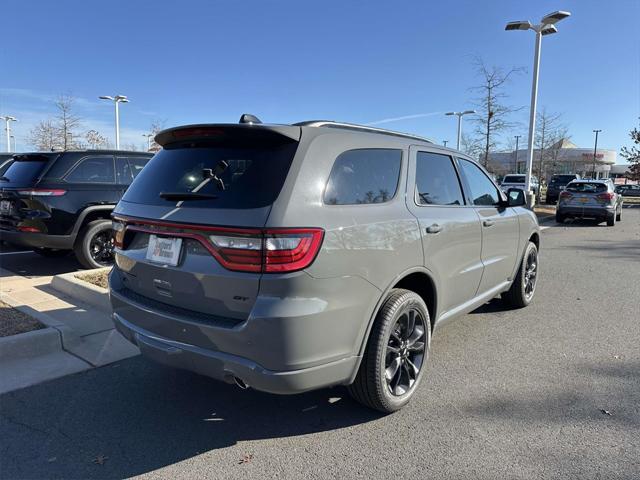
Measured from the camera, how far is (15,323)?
437 cm

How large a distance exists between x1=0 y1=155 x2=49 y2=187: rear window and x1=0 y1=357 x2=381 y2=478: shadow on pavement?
399 centimetres

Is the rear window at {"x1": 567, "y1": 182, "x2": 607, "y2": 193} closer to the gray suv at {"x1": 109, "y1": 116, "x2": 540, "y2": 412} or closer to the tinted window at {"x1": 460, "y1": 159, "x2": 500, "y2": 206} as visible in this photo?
the tinted window at {"x1": 460, "y1": 159, "x2": 500, "y2": 206}

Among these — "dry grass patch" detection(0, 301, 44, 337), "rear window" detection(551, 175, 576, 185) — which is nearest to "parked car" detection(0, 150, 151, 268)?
"dry grass patch" detection(0, 301, 44, 337)

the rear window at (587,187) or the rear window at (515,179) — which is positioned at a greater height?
the rear window at (515,179)

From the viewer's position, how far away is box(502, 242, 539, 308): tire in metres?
5.46

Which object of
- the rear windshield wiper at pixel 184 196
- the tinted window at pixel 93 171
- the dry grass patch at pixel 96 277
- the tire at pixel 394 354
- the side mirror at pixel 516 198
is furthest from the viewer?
the tinted window at pixel 93 171

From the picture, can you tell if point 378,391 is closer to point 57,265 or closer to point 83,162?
point 83,162

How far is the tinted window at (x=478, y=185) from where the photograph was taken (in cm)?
443

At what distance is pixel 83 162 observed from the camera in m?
7.01

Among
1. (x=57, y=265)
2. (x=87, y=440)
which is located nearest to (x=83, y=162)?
(x=57, y=265)

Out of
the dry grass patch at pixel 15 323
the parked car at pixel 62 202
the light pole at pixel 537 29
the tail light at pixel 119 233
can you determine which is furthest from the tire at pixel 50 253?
the light pole at pixel 537 29

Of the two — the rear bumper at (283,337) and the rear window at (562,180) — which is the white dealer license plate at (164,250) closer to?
the rear bumper at (283,337)

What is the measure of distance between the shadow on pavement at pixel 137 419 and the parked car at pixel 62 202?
3.56 meters

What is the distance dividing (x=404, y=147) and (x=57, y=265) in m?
6.43
